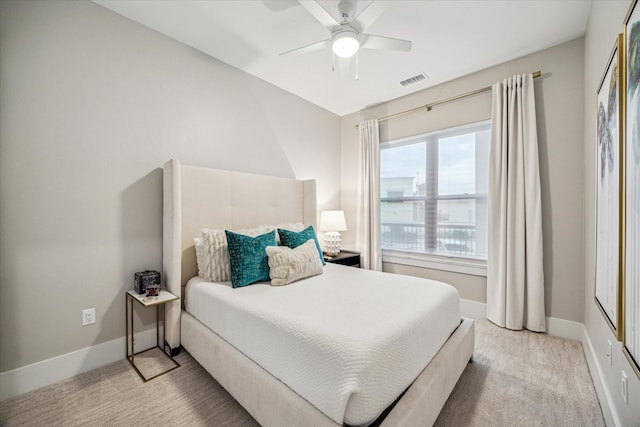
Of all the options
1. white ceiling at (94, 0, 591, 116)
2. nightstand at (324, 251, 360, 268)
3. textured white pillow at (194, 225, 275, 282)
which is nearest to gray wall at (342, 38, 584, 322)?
white ceiling at (94, 0, 591, 116)

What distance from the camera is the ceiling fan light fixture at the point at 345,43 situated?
6.41ft

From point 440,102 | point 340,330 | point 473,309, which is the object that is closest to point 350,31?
point 440,102

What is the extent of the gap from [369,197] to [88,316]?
321cm

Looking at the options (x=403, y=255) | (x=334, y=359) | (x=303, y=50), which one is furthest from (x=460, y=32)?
(x=334, y=359)

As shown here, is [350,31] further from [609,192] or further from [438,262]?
[438,262]

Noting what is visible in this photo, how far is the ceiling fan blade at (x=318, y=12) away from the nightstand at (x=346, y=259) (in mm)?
2426

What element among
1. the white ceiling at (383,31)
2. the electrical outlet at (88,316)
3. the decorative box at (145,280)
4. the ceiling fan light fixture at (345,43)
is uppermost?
the white ceiling at (383,31)

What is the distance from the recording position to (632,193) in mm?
1043

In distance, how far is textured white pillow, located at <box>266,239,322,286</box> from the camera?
209 cm

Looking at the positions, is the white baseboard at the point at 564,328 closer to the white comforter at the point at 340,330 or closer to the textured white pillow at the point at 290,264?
the white comforter at the point at 340,330

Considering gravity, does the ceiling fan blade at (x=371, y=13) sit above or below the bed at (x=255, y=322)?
above

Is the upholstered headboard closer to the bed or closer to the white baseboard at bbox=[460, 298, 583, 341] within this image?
the bed

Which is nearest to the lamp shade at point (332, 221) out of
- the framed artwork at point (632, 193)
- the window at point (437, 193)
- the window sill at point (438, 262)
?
the window at point (437, 193)

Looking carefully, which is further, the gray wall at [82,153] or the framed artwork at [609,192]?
the gray wall at [82,153]
